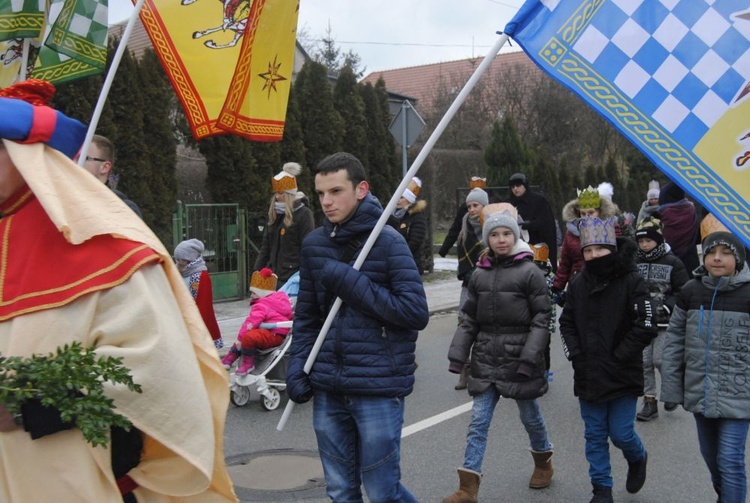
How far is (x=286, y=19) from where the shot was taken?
5684 mm

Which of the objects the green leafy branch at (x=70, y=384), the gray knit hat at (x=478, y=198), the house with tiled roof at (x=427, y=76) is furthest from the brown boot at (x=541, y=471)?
the house with tiled roof at (x=427, y=76)

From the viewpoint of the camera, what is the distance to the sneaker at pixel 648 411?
6.92 metres

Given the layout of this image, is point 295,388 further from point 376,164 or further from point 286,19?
point 376,164

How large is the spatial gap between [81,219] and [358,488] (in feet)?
6.99

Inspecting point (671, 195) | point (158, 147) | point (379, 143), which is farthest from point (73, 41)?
point (379, 143)

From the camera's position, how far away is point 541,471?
5438mm

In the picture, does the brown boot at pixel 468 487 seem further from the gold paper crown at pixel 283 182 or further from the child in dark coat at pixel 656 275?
the gold paper crown at pixel 283 182

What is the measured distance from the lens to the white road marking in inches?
262

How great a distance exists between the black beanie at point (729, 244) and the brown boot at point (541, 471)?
5.37ft

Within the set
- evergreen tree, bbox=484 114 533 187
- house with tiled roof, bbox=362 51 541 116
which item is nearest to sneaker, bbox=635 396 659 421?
evergreen tree, bbox=484 114 533 187

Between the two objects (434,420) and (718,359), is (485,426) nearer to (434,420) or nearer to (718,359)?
(718,359)

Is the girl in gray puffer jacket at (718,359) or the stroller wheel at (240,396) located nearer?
the girl in gray puffer jacket at (718,359)

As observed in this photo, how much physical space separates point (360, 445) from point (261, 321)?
3.62m

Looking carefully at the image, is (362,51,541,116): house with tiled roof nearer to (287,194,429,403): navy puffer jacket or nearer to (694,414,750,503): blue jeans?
(694,414,750,503): blue jeans
